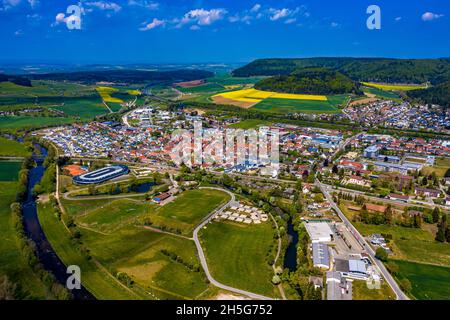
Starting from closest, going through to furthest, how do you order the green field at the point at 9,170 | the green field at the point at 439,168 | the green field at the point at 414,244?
the green field at the point at 414,244
the green field at the point at 9,170
the green field at the point at 439,168

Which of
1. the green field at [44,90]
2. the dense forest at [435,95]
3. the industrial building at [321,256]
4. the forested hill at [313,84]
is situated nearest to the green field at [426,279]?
the industrial building at [321,256]

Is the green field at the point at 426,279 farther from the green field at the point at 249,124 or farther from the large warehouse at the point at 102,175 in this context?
the green field at the point at 249,124

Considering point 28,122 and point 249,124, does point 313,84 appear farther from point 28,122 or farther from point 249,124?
point 28,122

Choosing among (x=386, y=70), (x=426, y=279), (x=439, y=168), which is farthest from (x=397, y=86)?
(x=426, y=279)

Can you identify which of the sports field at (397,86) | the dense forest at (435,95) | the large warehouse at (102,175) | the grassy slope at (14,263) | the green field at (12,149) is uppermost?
the sports field at (397,86)

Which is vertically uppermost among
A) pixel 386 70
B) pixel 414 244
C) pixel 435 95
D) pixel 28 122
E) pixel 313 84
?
pixel 386 70

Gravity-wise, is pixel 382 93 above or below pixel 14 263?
above
